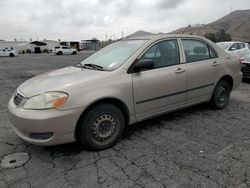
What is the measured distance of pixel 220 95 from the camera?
489cm

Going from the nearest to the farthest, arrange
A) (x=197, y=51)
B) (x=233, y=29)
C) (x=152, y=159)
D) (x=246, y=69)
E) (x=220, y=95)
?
1. (x=152, y=159)
2. (x=197, y=51)
3. (x=220, y=95)
4. (x=246, y=69)
5. (x=233, y=29)

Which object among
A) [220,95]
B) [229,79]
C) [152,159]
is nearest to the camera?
[152,159]

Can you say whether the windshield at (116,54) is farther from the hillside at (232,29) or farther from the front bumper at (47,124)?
the hillside at (232,29)

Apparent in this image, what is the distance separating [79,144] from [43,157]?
513mm

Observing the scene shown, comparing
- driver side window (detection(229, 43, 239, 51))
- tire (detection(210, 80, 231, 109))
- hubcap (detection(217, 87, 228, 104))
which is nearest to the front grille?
tire (detection(210, 80, 231, 109))

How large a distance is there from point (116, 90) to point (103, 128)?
56 centimetres

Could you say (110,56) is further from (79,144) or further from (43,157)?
(43,157)

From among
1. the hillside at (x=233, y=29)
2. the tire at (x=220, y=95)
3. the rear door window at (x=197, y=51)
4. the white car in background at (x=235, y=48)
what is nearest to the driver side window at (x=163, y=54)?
the rear door window at (x=197, y=51)

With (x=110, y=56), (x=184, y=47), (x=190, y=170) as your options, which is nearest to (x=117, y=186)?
(x=190, y=170)

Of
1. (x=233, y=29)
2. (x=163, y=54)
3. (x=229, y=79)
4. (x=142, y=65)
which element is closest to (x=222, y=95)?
(x=229, y=79)

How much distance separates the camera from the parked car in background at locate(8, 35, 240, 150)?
9.56 ft

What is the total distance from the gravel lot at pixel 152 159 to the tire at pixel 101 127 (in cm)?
13

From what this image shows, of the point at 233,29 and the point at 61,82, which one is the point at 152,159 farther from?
the point at 233,29

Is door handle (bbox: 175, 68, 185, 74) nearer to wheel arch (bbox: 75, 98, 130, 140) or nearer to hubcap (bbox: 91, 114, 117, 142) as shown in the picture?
wheel arch (bbox: 75, 98, 130, 140)
